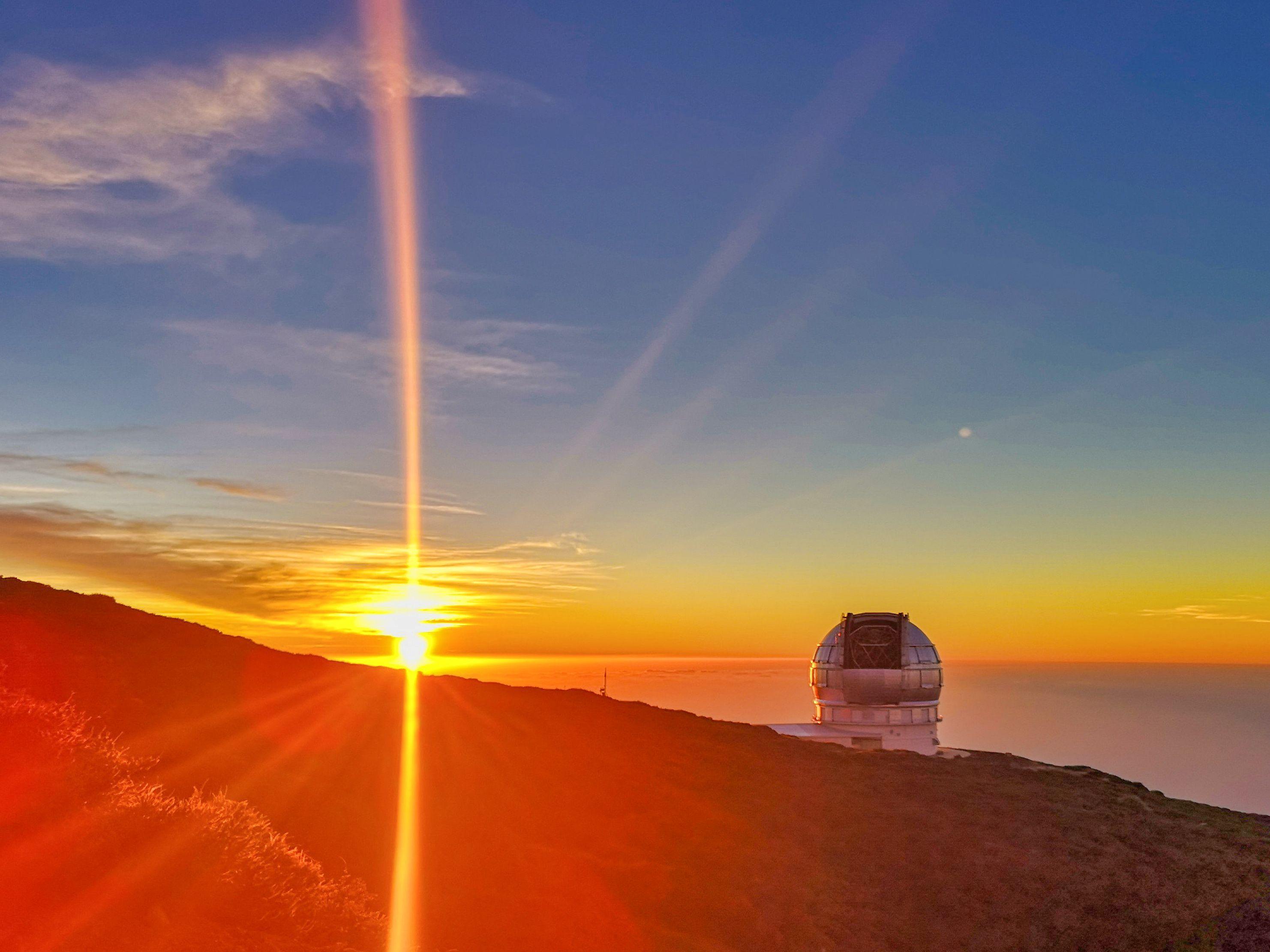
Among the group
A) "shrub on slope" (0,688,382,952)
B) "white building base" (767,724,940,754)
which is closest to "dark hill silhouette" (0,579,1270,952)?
"shrub on slope" (0,688,382,952)

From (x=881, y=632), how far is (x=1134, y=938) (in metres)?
27.0

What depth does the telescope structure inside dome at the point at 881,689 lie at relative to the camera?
42.9m

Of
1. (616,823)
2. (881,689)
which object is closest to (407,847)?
(616,823)

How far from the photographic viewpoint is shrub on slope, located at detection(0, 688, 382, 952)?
887 centimetres

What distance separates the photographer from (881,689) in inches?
1693

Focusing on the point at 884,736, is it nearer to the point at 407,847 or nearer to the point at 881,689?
the point at 881,689

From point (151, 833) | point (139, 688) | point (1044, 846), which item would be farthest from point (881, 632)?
point (151, 833)

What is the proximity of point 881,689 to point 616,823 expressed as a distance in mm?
24946

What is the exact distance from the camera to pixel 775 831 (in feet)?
72.9

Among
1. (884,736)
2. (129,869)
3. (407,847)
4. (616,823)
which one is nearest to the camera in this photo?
(129,869)

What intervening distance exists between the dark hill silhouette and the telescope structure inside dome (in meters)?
14.2

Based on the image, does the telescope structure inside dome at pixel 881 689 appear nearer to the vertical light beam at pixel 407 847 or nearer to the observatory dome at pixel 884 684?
the observatory dome at pixel 884 684

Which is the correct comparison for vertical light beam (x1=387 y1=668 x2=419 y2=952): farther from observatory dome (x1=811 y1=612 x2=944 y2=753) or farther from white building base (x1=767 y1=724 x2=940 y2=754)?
observatory dome (x1=811 y1=612 x2=944 y2=753)

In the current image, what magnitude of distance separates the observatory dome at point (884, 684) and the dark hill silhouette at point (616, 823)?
14232 millimetres
